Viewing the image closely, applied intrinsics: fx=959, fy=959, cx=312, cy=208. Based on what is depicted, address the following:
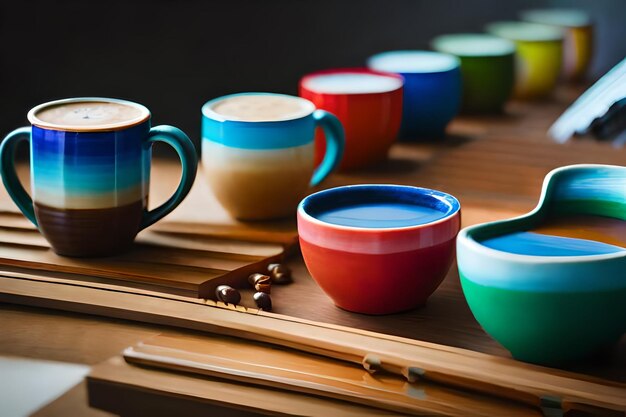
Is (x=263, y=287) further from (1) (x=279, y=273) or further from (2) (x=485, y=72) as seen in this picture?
(2) (x=485, y=72)

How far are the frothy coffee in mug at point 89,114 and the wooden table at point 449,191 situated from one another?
0.35 feet

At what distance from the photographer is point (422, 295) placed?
1.96ft

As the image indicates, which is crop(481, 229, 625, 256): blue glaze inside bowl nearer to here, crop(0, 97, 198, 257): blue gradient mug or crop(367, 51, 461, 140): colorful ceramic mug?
crop(0, 97, 198, 257): blue gradient mug

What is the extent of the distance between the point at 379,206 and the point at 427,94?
1.05 feet

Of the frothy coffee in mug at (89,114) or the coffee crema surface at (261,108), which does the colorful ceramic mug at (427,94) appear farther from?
the frothy coffee in mug at (89,114)

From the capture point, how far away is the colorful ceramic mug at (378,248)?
564 millimetres

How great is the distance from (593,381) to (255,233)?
29cm

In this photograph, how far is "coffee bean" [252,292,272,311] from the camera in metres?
0.61

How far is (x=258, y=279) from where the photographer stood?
64cm

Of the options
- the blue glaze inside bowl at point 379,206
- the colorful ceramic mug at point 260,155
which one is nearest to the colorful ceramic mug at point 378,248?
the blue glaze inside bowl at point 379,206

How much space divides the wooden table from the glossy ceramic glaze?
0.09ft

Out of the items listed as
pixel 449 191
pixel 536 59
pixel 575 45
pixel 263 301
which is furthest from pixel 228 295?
pixel 575 45

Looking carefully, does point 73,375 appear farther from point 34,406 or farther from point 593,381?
point 593,381

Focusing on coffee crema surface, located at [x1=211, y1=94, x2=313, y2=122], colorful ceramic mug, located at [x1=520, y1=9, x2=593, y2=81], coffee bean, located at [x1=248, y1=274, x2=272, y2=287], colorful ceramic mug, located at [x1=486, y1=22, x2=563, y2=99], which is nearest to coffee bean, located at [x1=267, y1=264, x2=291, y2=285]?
coffee bean, located at [x1=248, y1=274, x2=272, y2=287]
